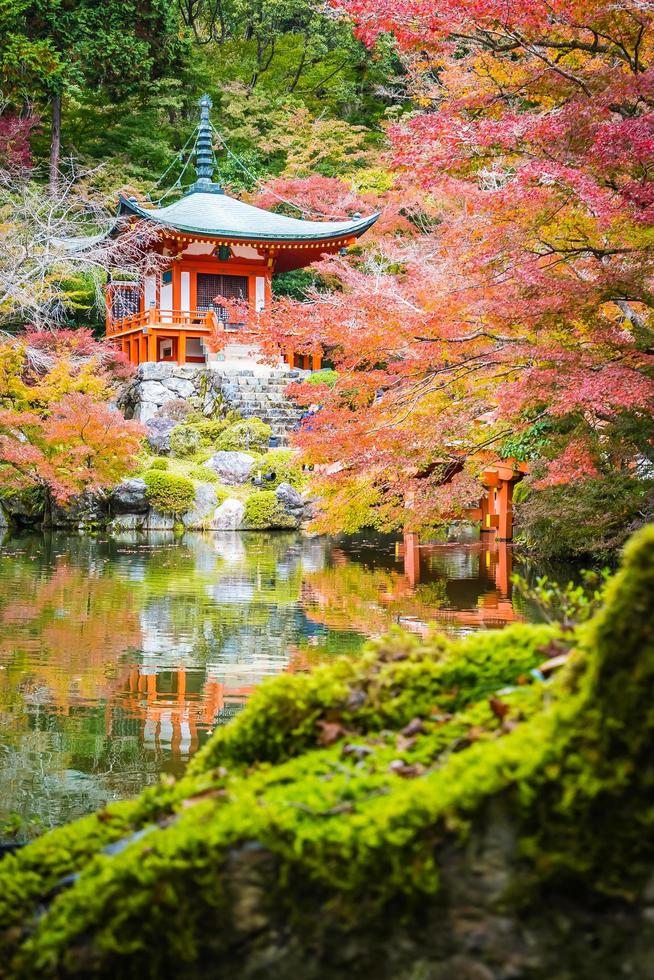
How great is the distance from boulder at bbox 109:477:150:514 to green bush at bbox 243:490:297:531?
2.07 metres

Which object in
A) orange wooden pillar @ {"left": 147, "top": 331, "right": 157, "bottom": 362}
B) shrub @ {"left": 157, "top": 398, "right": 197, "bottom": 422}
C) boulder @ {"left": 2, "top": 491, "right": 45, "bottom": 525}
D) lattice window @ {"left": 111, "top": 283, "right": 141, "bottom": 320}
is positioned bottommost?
boulder @ {"left": 2, "top": 491, "right": 45, "bottom": 525}

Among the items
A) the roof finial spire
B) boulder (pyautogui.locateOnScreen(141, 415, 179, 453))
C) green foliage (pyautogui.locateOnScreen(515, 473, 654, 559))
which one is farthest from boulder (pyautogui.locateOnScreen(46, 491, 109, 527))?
the roof finial spire

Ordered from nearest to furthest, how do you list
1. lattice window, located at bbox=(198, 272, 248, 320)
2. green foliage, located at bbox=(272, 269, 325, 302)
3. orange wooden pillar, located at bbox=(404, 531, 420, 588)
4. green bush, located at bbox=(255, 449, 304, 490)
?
orange wooden pillar, located at bbox=(404, 531, 420, 588), green bush, located at bbox=(255, 449, 304, 490), lattice window, located at bbox=(198, 272, 248, 320), green foliage, located at bbox=(272, 269, 325, 302)

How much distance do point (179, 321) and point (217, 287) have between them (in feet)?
6.01

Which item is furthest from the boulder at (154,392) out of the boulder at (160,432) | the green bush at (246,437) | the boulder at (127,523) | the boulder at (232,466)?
the boulder at (127,523)

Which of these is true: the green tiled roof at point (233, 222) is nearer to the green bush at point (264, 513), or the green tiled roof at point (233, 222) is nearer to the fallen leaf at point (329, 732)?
the green bush at point (264, 513)

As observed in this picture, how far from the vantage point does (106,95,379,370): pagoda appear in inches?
1009

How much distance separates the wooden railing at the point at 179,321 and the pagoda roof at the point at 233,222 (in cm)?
218

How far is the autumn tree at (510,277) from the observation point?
7.12 m

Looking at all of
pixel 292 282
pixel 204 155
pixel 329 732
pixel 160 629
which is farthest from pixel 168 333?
pixel 329 732

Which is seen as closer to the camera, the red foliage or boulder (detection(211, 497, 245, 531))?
boulder (detection(211, 497, 245, 531))

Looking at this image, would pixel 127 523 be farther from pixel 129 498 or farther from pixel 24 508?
pixel 24 508

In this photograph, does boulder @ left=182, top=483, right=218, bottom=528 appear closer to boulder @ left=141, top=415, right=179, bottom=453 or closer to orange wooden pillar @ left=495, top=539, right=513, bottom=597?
boulder @ left=141, top=415, right=179, bottom=453

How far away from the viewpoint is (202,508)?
19.8 m
